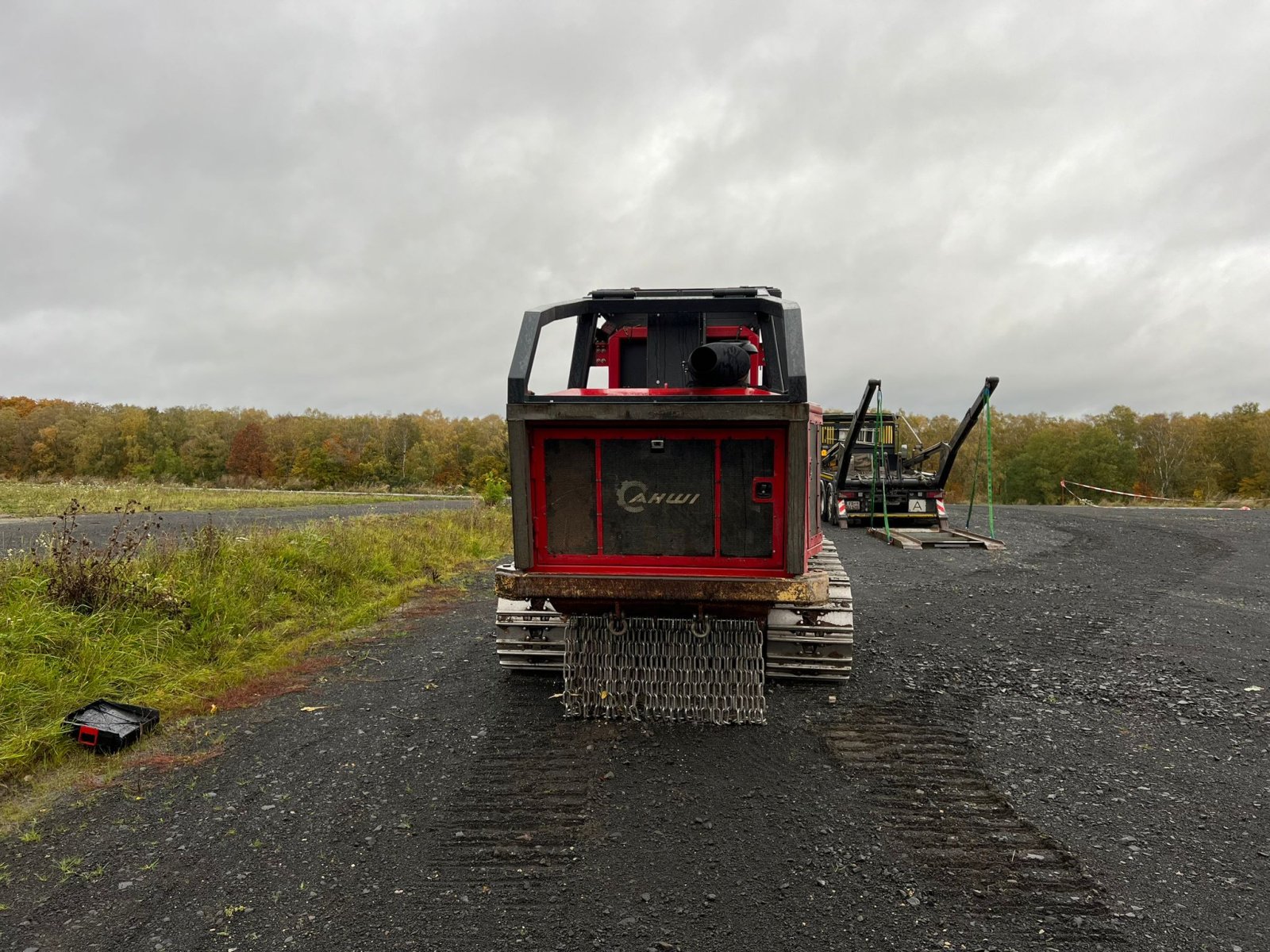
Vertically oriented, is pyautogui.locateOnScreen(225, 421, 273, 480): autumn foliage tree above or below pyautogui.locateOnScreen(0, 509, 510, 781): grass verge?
above

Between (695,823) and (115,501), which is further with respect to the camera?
(115,501)

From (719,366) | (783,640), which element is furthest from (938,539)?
(719,366)

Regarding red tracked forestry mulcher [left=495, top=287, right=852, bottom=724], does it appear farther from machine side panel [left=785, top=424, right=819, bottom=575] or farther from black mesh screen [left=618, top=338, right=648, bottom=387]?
black mesh screen [left=618, top=338, right=648, bottom=387]

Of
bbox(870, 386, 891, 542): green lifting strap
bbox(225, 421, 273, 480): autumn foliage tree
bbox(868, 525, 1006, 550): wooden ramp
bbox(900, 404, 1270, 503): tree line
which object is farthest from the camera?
bbox(225, 421, 273, 480): autumn foliage tree

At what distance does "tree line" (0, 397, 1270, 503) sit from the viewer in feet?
170

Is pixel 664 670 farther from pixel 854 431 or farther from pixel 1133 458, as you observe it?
pixel 1133 458

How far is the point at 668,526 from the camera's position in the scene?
4133mm

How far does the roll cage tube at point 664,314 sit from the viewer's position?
12.7ft

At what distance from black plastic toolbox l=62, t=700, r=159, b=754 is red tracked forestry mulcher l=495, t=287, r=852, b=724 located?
237cm

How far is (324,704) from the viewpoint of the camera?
4.84 m

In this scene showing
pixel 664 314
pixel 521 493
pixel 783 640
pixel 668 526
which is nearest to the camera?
pixel 521 493

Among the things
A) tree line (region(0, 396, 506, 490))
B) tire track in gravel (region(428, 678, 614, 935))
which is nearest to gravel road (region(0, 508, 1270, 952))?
tire track in gravel (region(428, 678, 614, 935))

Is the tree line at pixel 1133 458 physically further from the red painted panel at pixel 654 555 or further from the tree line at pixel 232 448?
the red painted panel at pixel 654 555

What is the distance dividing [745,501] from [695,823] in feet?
5.69
